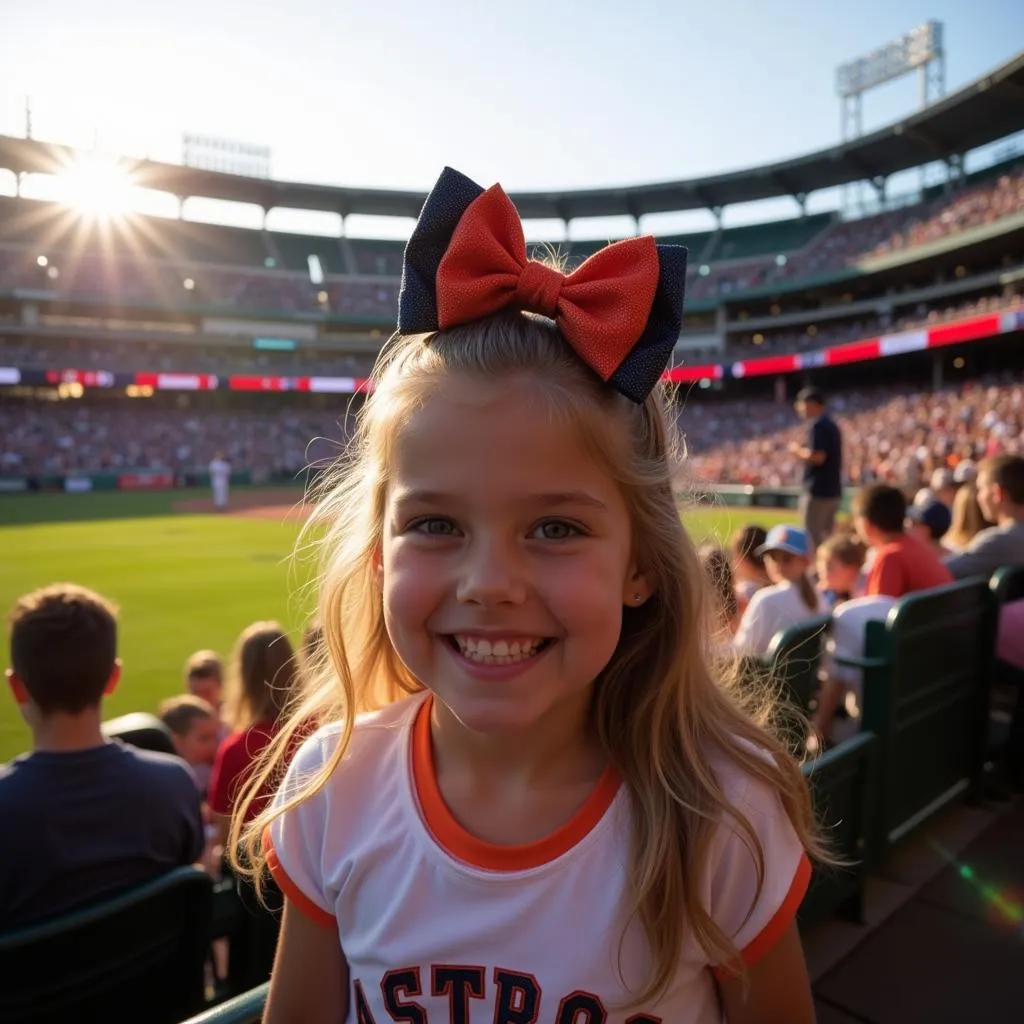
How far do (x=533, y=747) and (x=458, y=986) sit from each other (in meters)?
0.36

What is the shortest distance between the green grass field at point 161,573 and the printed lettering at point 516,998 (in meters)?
0.82

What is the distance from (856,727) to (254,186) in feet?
156

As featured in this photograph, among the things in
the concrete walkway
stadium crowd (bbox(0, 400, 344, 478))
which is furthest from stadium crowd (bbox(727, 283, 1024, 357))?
the concrete walkway

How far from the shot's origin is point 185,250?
149 feet

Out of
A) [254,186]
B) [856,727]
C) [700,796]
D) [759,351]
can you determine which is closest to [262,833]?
[700,796]

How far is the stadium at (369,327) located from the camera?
2803 centimetres

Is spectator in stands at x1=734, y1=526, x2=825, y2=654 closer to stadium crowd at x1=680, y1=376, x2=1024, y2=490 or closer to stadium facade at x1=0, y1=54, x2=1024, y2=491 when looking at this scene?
stadium crowd at x1=680, y1=376, x2=1024, y2=490

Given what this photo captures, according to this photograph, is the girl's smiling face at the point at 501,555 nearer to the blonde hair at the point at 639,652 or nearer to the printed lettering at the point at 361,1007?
the blonde hair at the point at 639,652

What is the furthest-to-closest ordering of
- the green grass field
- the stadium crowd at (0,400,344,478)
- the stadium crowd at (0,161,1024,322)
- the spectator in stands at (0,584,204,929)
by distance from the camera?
1. the stadium crowd at (0,161,1024,322)
2. the stadium crowd at (0,400,344,478)
3. the green grass field
4. the spectator in stands at (0,584,204,929)

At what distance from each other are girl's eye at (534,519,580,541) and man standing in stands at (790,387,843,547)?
6900mm

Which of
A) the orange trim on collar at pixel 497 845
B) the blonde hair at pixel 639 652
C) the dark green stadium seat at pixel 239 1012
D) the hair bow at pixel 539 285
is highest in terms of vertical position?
the hair bow at pixel 539 285

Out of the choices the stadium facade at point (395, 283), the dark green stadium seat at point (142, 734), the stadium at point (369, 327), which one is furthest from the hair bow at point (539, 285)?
the stadium facade at point (395, 283)

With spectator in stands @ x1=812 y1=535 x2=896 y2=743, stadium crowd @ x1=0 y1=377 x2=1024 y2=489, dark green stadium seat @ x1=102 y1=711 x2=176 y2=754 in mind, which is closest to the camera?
dark green stadium seat @ x1=102 y1=711 x2=176 y2=754

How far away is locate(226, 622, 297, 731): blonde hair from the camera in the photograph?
116 inches
